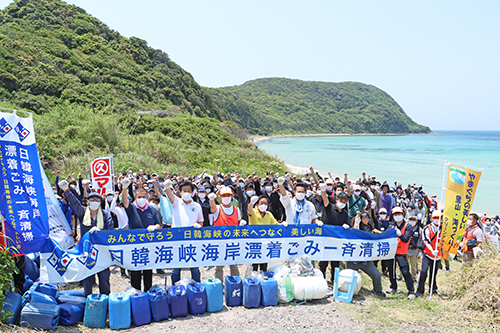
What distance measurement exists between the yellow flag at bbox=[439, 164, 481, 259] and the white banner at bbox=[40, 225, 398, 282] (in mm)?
1051

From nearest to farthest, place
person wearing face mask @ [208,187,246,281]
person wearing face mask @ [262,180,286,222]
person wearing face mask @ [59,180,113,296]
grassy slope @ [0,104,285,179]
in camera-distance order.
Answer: person wearing face mask @ [59,180,113,296]
person wearing face mask @ [208,187,246,281]
person wearing face mask @ [262,180,286,222]
grassy slope @ [0,104,285,179]

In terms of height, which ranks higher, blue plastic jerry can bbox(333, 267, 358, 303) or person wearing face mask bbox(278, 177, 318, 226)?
person wearing face mask bbox(278, 177, 318, 226)

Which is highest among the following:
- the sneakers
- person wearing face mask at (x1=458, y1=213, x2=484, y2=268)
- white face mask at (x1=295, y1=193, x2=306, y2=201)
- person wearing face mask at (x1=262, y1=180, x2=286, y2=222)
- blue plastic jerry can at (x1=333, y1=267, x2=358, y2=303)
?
white face mask at (x1=295, y1=193, x2=306, y2=201)

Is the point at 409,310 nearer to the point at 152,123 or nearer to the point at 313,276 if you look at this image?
the point at 313,276

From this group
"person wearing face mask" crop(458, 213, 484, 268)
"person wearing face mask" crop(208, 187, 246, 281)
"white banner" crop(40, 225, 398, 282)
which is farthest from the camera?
"person wearing face mask" crop(458, 213, 484, 268)

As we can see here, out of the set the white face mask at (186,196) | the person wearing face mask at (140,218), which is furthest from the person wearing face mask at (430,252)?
the person wearing face mask at (140,218)

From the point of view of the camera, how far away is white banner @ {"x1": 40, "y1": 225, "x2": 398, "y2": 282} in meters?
5.91

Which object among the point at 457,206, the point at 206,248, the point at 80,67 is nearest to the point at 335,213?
the point at 457,206

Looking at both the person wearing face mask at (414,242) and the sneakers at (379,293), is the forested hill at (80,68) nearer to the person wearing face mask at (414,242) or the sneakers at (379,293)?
the person wearing face mask at (414,242)

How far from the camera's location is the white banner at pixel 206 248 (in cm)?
591

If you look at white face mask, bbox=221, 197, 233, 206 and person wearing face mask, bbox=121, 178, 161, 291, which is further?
white face mask, bbox=221, 197, 233, 206

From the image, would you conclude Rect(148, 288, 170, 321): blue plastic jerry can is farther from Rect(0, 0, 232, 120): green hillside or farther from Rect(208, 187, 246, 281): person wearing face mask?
Rect(0, 0, 232, 120): green hillside

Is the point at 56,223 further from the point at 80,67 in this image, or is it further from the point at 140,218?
the point at 80,67

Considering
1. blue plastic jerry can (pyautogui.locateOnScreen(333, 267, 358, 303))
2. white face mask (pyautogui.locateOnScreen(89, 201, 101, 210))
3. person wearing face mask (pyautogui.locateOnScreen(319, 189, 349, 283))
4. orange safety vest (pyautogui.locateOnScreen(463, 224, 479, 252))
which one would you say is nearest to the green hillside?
white face mask (pyautogui.locateOnScreen(89, 201, 101, 210))
